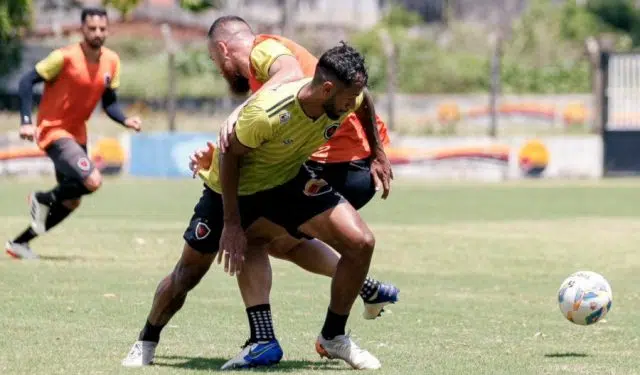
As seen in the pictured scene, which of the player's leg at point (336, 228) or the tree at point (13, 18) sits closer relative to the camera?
the player's leg at point (336, 228)

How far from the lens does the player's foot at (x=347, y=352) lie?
292 inches

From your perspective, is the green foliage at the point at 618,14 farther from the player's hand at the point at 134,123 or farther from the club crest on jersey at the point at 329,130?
the club crest on jersey at the point at 329,130

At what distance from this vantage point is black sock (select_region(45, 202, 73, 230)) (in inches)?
514

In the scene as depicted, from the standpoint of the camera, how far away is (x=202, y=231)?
730 centimetres

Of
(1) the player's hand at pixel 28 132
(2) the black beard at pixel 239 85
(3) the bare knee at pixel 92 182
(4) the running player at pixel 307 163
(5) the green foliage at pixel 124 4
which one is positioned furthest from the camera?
(5) the green foliage at pixel 124 4

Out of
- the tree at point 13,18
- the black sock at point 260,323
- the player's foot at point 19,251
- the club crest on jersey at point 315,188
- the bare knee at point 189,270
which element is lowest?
the tree at point 13,18

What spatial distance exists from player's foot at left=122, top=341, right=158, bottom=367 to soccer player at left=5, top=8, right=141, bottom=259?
534 cm

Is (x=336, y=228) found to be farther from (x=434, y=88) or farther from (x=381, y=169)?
(x=434, y=88)

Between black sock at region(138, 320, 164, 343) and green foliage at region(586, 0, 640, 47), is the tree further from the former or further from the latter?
green foliage at region(586, 0, 640, 47)

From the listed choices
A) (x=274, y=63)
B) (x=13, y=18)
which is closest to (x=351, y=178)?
(x=274, y=63)

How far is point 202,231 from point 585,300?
240 cm

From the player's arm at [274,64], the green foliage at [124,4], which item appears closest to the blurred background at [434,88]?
the green foliage at [124,4]

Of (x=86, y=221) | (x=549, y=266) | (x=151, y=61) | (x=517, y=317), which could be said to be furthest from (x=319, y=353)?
(x=151, y=61)

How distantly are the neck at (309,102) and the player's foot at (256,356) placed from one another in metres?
Result: 1.23
